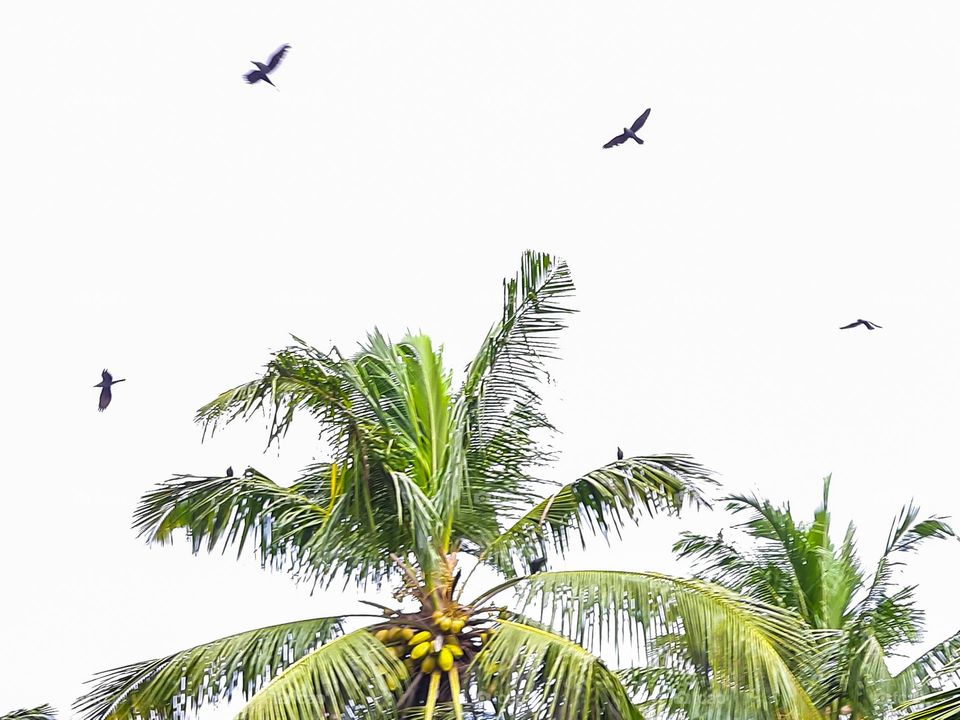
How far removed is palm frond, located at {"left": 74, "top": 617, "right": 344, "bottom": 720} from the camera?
8.97 metres

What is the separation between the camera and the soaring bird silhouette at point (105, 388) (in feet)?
36.9

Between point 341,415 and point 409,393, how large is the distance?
593 millimetres

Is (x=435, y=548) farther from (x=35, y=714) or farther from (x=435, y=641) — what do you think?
(x=35, y=714)

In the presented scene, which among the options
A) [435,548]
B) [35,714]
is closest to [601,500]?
[435,548]

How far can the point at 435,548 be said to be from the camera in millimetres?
Answer: 9359

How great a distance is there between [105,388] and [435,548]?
394cm

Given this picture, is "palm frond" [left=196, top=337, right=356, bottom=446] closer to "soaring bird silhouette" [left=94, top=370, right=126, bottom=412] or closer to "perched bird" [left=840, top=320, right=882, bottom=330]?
"soaring bird silhouette" [left=94, top=370, right=126, bottom=412]

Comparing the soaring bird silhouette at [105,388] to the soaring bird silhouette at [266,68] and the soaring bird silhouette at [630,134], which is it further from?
the soaring bird silhouette at [630,134]

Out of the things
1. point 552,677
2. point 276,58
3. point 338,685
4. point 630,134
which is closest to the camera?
point 552,677

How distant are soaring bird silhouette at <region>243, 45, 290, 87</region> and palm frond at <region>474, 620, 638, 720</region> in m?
4.69

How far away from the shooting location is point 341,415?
10211 mm

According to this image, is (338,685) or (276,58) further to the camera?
(276,58)

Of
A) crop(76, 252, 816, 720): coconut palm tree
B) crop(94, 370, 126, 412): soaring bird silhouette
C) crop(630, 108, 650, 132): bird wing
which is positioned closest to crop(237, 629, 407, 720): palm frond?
crop(76, 252, 816, 720): coconut palm tree

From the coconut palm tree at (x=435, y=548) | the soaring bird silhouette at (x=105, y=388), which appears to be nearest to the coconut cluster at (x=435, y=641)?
the coconut palm tree at (x=435, y=548)
